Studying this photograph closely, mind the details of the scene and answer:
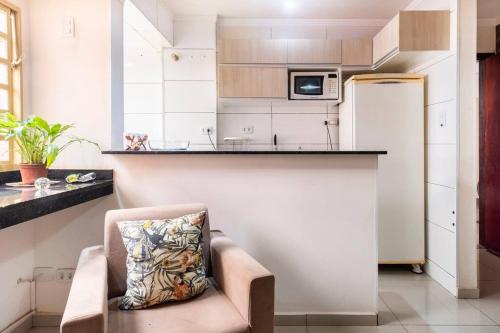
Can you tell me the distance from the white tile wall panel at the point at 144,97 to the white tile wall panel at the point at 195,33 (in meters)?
0.56

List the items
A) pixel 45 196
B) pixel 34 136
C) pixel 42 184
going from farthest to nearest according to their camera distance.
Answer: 1. pixel 34 136
2. pixel 42 184
3. pixel 45 196

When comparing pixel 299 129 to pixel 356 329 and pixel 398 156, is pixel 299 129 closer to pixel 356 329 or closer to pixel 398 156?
pixel 398 156

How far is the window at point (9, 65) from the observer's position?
2049 mm

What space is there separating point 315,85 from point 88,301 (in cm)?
304

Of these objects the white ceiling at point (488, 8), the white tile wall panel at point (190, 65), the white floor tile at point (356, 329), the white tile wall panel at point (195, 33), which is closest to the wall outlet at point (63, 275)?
the white floor tile at point (356, 329)

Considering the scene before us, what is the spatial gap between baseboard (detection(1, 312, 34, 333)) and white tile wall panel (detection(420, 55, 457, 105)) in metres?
3.28

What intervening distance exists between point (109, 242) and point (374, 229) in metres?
1.53

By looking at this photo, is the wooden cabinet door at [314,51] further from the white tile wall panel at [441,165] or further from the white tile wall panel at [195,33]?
the white tile wall panel at [441,165]

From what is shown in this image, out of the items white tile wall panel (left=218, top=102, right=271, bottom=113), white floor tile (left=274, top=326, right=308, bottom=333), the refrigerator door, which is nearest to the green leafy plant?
white floor tile (left=274, top=326, right=308, bottom=333)

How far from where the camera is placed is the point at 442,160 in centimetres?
280

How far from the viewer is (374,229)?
6.93 feet

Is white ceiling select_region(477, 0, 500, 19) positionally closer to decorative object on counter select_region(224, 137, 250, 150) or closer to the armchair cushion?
decorative object on counter select_region(224, 137, 250, 150)

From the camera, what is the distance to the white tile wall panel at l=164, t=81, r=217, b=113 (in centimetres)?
371

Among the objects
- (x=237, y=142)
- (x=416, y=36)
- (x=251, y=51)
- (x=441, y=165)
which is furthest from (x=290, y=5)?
(x=441, y=165)
